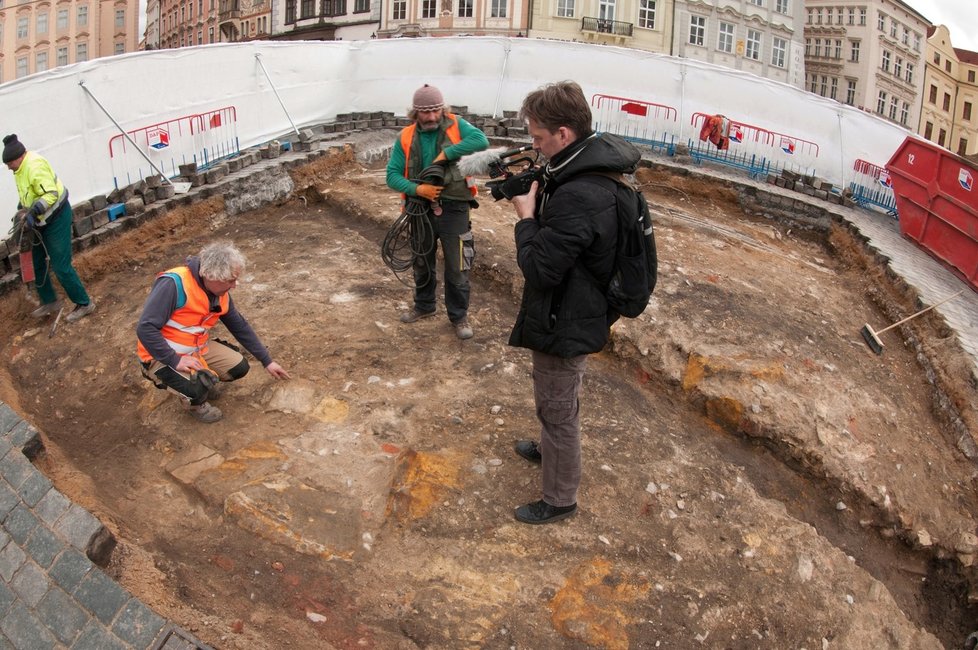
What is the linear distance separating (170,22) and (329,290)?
63.0 meters

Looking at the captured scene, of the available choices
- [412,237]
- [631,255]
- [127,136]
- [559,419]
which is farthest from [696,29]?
[559,419]

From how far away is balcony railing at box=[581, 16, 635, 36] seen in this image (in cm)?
3419

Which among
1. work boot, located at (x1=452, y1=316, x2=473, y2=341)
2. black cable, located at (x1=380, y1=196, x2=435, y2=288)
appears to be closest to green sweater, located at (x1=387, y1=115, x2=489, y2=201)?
black cable, located at (x1=380, y1=196, x2=435, y2=288)

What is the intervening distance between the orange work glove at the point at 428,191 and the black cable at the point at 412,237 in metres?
0.11

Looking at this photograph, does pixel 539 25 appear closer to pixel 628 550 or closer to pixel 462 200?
pixel 462 200

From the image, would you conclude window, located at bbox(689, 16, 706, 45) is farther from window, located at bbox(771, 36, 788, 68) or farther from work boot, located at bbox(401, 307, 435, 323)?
work boot, located at bbox(401, 307, 435, 323)

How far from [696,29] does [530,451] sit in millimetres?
37405

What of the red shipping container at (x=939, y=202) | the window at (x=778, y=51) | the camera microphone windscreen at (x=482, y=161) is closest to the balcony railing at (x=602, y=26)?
the window at (x=778, y=51)

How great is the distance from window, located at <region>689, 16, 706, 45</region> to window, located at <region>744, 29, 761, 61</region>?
3.21m

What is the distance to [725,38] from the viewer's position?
3731 centimetres

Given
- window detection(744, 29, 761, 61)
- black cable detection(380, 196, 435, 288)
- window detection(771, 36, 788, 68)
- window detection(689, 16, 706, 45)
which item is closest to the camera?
black cable detection(380, 196, 435, 288)

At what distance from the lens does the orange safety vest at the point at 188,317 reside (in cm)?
415

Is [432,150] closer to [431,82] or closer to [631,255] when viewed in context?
[631,255]

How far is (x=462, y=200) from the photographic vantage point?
17.0 ft
